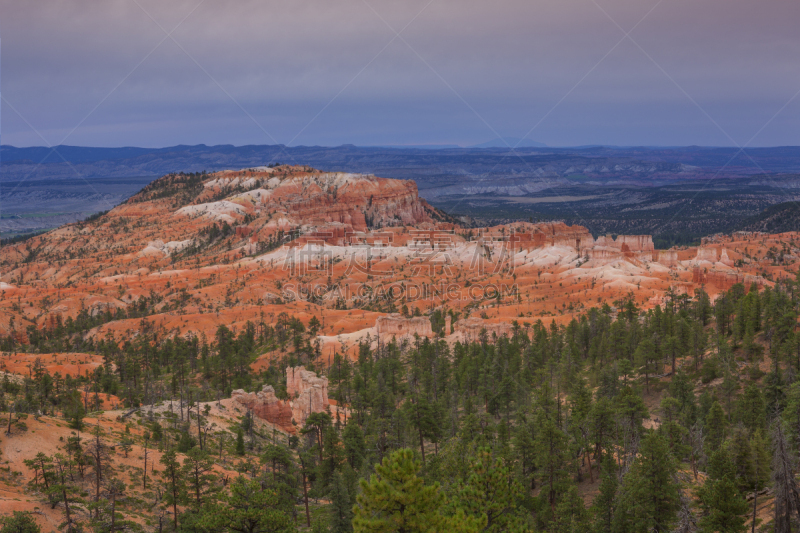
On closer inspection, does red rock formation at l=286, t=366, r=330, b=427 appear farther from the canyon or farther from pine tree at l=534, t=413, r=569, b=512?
Answer: pine tree at l=534, t=413, r=569, b=512

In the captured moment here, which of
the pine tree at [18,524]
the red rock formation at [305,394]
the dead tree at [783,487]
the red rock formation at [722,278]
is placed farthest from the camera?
the red rock formation at [722,278]

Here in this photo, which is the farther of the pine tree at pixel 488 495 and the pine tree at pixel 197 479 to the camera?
the pine tree at pixel 197 479

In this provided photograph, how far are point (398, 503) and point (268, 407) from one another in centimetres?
4056


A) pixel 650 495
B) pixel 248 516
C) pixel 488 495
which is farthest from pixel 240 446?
pixel 650 495

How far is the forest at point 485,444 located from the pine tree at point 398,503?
0.07 metres

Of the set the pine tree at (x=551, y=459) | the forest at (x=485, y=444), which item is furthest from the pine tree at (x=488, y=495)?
the pine tree at (x=551, y=459)

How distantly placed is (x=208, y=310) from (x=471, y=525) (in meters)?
107

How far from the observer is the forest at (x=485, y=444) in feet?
96.1

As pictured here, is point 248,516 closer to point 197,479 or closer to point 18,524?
point 197,479

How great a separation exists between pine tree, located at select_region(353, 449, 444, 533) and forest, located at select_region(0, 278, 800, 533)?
72mm

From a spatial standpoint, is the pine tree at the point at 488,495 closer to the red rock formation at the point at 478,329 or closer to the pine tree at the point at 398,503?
the pine tree at the point at 398,503

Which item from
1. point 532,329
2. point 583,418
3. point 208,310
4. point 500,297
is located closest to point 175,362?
point 208,310

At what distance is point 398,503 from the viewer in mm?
23359

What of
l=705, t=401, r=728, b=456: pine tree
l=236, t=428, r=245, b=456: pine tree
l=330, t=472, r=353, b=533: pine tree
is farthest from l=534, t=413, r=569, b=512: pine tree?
l=236, t=428, r=245, b=456: pine tree
